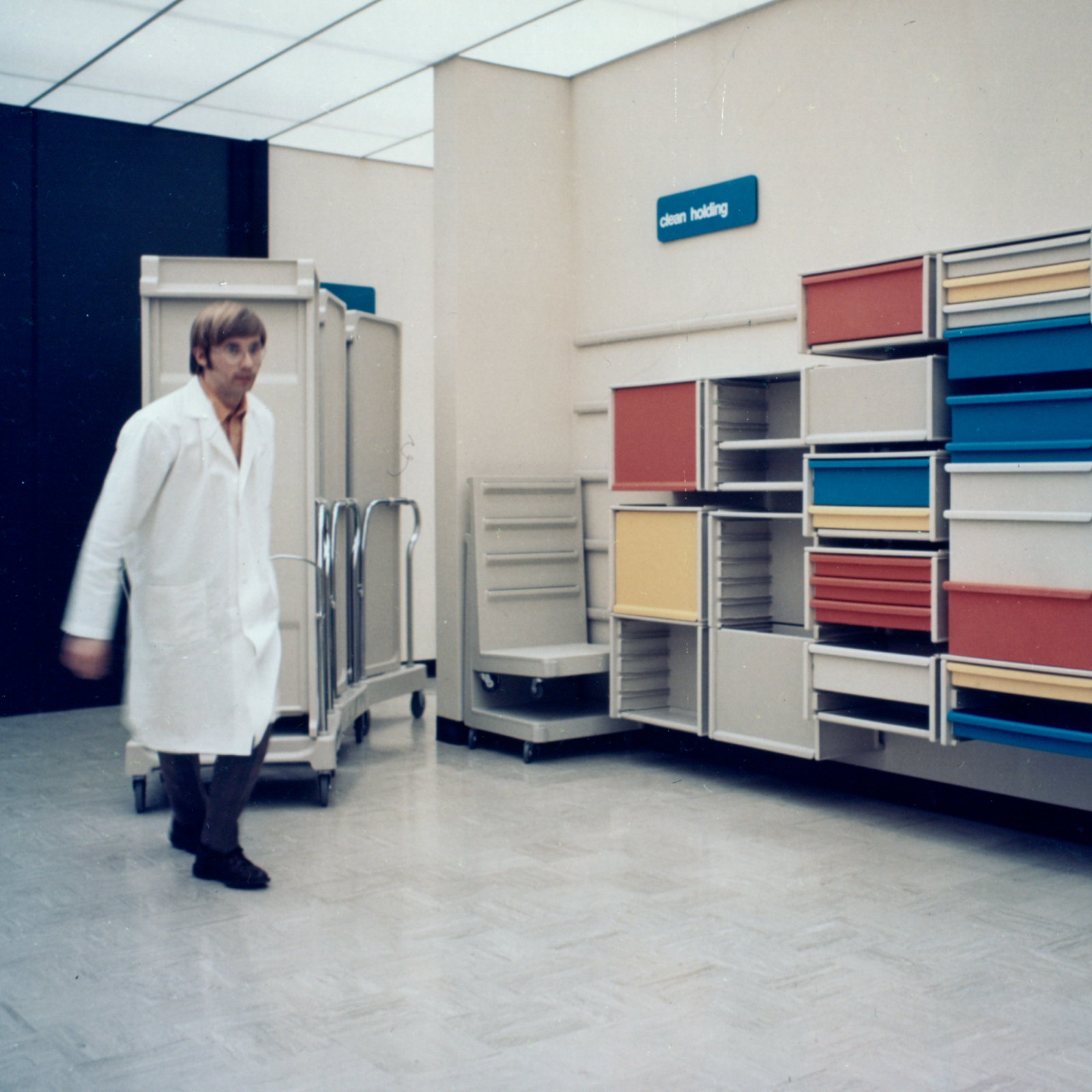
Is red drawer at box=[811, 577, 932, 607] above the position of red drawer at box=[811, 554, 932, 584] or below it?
below

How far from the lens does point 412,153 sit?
22.2 ft

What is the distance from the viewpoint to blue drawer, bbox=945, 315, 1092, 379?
3225mm

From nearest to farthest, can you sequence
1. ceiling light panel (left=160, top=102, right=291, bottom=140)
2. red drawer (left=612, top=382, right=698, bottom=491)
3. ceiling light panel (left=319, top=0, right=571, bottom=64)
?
red drawer (left=612, top=382, right=698, bottom=491), ceiling light panel (left=319, top=0, right=571, bottom=64), ceiling light panel (left=160, top=102, right=291, bottom=140)

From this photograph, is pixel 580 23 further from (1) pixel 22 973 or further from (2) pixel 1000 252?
(1) pixel 22 973

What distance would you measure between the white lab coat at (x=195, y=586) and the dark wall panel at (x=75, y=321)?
315cm

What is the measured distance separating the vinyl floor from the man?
510 millimetres

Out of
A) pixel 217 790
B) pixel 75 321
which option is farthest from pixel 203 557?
pixel 75 321

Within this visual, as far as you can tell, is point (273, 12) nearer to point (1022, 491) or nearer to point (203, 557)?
point (203, 557)

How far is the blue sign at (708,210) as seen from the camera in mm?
4660

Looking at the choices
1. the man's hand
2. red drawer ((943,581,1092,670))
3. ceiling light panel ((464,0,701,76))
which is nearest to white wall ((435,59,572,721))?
ceiling light panel ((464,0,701,76))

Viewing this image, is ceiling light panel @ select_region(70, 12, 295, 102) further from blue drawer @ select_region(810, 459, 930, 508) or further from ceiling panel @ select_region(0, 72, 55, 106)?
blue drawer @ select_region(810, 459, 930, 508)

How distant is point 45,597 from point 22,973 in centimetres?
359

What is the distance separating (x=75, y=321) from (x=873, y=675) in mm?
4258

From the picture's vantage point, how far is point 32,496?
598 cm
